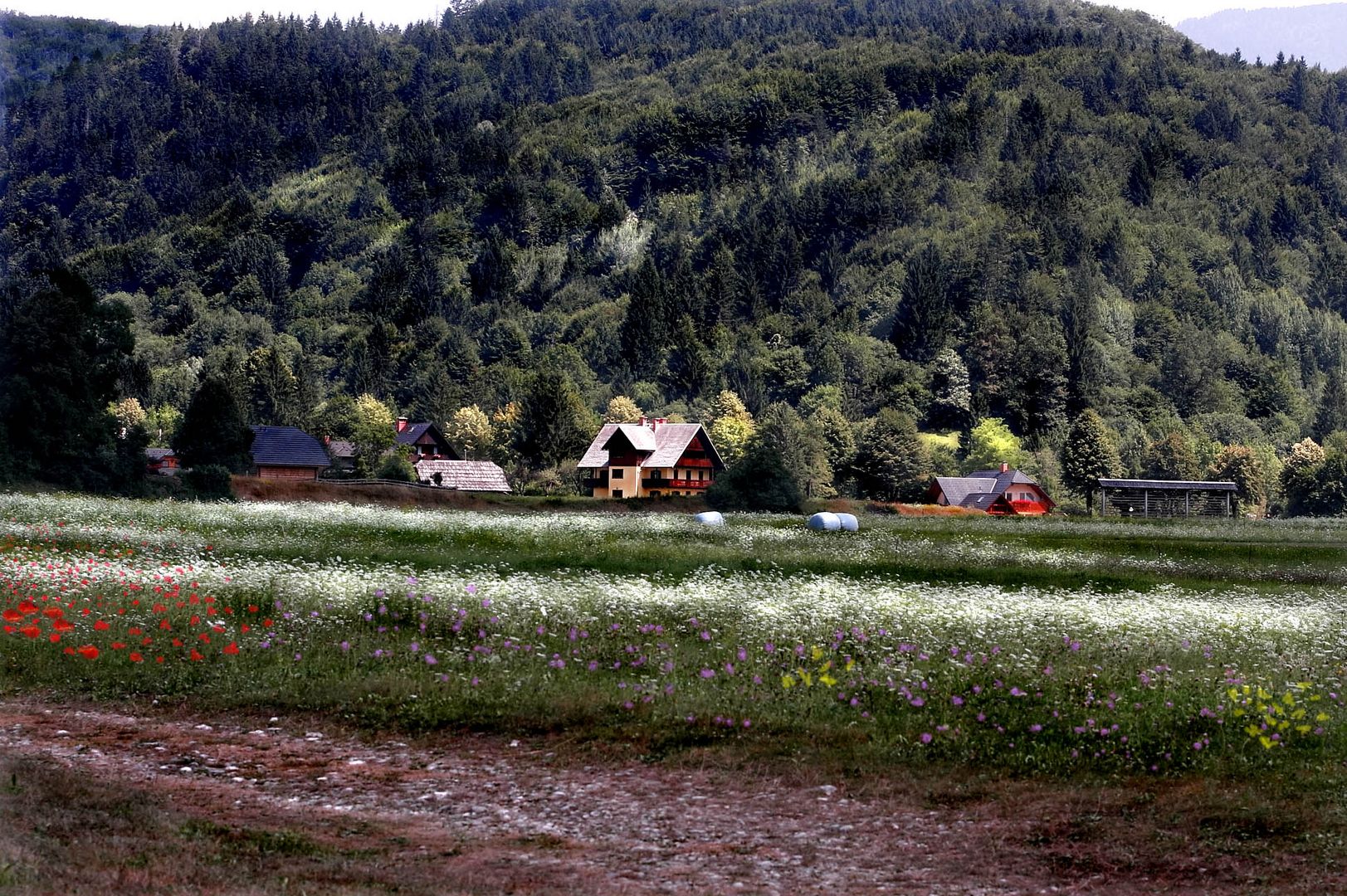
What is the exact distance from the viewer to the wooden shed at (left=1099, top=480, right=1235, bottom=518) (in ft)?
303

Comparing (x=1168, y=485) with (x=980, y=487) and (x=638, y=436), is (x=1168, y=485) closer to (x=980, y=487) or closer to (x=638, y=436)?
(x=980, y=487)

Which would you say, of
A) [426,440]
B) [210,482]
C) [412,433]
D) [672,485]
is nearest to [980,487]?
[672,485]

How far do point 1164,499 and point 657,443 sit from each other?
45.4 metres

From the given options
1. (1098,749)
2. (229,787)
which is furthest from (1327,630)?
(229,787)

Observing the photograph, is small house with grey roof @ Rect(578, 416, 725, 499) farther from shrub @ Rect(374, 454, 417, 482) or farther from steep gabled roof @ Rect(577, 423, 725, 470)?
shrub @ Rect(374, 454, 417, 482)

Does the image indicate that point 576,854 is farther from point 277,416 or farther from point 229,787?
point 277,416

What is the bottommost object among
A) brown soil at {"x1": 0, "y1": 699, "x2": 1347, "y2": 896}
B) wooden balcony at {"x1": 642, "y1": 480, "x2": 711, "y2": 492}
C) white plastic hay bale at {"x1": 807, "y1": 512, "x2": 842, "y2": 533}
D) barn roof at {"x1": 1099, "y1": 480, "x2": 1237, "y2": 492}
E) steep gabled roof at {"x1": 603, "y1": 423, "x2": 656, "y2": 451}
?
brown soil at {"x1": 0, "y1": 699, "x2": 1347, "y2": 896}

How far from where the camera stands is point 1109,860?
11.9 metres

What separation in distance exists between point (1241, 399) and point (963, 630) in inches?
7438

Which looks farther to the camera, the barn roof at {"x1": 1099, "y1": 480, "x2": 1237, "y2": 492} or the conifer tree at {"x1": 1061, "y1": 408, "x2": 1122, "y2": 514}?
the conifer tree at {"x1": 1061, "y1": 408, "x2": 1122, "y2": 514}

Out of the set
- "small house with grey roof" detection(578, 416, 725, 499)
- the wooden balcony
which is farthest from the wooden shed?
the wooden balcony

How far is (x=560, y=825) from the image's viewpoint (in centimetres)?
1281

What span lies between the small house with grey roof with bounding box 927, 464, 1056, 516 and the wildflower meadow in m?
77.1

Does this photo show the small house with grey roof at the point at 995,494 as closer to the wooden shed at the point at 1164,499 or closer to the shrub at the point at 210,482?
the wooden shed at the point at 1164,499
